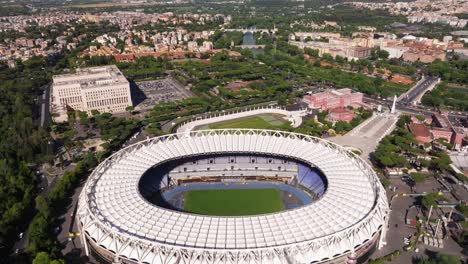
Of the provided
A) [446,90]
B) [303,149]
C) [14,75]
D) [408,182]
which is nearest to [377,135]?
[408,182]

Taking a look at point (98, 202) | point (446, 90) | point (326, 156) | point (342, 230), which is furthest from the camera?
point (446, 90)

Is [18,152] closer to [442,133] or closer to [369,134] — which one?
[369,134]

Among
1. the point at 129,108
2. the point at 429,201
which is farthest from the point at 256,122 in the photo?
the point at 429,201

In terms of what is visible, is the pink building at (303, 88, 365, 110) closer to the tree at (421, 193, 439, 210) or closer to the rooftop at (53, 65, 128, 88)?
the tree at (421, 193, 439, 210)

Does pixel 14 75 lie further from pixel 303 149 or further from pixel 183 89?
pixel 303 149

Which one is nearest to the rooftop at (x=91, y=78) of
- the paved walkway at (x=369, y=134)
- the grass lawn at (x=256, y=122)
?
the grass lawn at (x=256, y=122)

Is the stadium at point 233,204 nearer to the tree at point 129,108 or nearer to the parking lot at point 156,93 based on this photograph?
the tree at point 129,108
